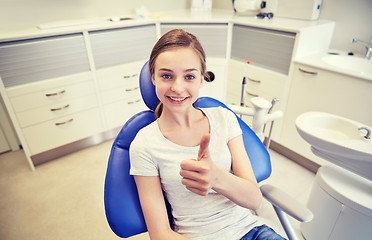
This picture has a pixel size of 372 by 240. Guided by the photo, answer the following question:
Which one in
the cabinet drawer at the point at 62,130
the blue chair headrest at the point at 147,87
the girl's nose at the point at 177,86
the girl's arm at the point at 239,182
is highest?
the girl's nose at the point at 177,86

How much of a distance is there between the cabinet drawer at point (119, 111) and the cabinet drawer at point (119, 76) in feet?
0.56

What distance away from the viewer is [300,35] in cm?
173

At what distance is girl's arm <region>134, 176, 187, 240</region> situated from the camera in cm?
77

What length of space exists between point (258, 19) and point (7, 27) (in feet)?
7.22

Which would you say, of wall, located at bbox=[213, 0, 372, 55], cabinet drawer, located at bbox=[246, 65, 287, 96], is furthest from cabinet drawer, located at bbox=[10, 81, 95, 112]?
wall, located at bbox=[213, 0, 372, 55]

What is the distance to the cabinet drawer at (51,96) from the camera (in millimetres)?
1790

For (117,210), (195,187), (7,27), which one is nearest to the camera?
(195,187)

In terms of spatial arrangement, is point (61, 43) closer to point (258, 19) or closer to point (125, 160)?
point (125, 160)

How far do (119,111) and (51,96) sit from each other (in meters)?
0.61

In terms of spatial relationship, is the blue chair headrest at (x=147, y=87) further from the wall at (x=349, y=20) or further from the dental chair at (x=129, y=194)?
the wall at (x=349, y=20)

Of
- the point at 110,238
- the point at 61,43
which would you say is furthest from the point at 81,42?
the point at 110,238

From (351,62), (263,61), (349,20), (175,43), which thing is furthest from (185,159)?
(349,20)

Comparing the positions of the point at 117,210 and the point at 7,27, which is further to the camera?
the point at 7,27

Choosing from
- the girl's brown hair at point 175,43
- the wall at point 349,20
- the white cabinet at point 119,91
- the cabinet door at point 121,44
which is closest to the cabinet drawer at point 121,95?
the white cabinet at point 119,91
